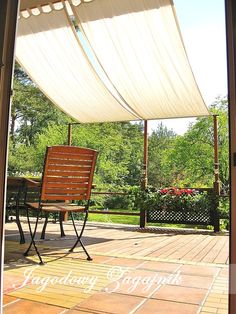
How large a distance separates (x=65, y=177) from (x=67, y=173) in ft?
0.14

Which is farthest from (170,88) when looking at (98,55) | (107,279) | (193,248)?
(107,279)

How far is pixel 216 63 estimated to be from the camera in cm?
1220

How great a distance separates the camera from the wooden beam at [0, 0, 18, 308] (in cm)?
165

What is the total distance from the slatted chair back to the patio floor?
0.62 m

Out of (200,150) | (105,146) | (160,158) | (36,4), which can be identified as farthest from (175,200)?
(160,158)

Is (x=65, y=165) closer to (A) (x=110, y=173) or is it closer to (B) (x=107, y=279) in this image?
(B) (x=107, y=279)

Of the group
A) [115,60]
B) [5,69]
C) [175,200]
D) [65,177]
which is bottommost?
[175,200]

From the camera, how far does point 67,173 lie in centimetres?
316

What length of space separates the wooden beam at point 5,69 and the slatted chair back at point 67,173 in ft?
4.20

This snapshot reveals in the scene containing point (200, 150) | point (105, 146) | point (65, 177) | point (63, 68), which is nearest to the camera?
point (65, 177)

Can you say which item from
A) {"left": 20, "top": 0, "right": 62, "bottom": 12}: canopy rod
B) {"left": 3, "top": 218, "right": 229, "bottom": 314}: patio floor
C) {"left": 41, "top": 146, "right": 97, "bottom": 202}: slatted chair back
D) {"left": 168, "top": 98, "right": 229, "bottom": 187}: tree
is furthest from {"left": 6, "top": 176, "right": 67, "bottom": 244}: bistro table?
{"left": 168, "top": 98, "right": 229, "bottom": 187}: tree

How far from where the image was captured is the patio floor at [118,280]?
1.85 meters

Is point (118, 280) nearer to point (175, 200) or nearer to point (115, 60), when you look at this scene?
point (115, 60)

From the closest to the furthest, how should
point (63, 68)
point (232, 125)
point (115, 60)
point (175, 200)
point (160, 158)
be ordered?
point (232, 125), point (115, 60), point (63, 68), point (175, 200), point (160, 158)
